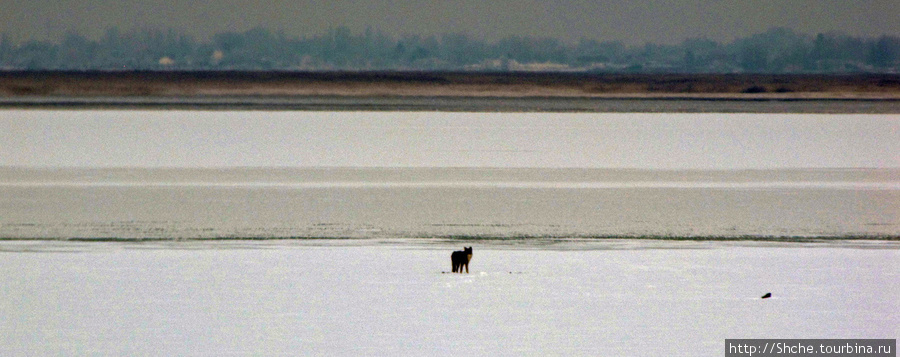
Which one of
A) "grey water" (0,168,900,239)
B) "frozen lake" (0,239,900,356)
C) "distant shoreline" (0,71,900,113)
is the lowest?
"frozen lake" (0,239,900,356)

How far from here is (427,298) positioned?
612cm

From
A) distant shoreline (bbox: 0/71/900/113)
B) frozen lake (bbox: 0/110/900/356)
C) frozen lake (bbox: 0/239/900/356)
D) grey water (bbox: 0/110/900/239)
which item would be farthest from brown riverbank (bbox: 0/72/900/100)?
frozen lake (bbox: 0/239/900/356)

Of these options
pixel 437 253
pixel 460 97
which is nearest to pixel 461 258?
pixel 437 253

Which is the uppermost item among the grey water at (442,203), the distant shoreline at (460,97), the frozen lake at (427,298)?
the distant shoreline at (460,97)

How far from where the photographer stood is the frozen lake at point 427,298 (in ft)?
17.0

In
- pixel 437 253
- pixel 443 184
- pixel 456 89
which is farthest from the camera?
pixel 456 89

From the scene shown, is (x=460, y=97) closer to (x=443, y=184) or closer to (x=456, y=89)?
(x=456, y=89)

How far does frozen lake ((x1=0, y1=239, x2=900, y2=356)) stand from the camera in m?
5.18

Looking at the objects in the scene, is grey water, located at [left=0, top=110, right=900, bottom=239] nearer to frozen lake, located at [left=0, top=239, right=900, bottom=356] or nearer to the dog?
frozen lake, located at [left=0, top=239, right=900, bottom=356]

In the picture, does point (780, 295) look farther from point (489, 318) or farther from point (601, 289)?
point (489, 318)

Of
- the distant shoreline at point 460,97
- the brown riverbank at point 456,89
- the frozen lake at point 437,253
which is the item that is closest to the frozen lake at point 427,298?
the frozen lake at point 437,253

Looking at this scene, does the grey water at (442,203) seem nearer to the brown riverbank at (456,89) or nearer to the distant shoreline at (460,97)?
the distant shoreline at (460,97)

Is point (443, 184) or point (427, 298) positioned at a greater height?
point (443, 184)

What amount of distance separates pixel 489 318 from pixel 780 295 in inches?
67.6
